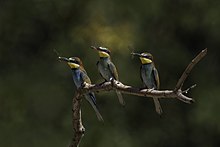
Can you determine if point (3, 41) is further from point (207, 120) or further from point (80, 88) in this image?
point (80, 88)

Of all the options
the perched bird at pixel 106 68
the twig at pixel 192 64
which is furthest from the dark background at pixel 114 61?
the twig at pixel 192 64

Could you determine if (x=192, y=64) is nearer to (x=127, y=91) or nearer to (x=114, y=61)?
(x=127, y=91)

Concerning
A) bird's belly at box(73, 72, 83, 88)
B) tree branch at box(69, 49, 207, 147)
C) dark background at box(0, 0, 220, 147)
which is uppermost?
tree branch at box(69, 49, 207, 147)

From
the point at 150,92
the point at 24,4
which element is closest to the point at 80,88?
the point at 150,92

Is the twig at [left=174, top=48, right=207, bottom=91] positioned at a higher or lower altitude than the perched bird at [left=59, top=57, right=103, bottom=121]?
higher

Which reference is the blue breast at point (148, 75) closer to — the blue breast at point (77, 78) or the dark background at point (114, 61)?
the blue breast at point (77, 78)

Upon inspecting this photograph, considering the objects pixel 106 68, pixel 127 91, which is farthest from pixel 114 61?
pixel 127 91

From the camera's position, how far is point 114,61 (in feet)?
16.9

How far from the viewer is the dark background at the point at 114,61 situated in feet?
17.2

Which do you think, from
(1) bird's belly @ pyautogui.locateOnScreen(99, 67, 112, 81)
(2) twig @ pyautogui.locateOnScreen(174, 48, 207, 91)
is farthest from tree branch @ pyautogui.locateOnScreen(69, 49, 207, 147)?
(1) bird's belly @ pyautogui.locateOnScreen(99, 67, 112, 81)

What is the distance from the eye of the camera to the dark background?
17.2 ft

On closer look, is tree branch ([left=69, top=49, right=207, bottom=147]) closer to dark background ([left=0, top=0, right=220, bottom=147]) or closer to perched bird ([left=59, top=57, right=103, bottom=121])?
perched bird ([left=59, top=57, right=103, bottom=121])

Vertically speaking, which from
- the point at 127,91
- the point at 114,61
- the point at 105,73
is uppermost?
the point at 127,91

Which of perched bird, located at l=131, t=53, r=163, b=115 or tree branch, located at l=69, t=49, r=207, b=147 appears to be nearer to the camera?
tree branch, located at l=69, t=49, r=207, b=147
